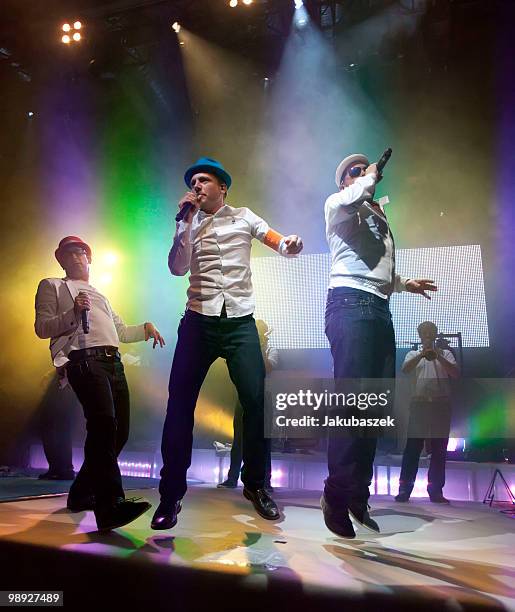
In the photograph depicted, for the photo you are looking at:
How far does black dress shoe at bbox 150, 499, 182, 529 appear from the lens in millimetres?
2105

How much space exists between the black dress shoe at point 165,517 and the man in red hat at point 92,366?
2.3 inches

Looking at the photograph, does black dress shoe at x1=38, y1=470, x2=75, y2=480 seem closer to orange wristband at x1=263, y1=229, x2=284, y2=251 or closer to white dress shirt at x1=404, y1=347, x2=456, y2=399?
white dress shirt at x1=404, y1=347, x2=456, y2=399

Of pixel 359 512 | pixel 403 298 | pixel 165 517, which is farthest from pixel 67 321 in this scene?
pixel 403 298

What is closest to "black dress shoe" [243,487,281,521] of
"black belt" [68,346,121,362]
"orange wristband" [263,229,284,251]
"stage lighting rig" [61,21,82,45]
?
"black belt" [68,346,121,362]

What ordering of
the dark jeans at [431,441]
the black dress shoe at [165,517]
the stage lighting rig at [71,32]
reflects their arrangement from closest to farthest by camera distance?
the black dress shoe at [165,517]
the dark jeans at [431,441]
the stage lighting rig at [71,32]

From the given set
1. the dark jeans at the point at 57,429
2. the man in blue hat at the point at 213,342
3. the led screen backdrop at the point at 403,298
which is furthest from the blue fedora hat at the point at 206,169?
the dark jeans at the point at 57,429

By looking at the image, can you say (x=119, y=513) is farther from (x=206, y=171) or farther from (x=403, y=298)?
(x=403, y=298)

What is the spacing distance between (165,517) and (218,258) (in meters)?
1.21

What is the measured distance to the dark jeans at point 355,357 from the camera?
7.37 ft

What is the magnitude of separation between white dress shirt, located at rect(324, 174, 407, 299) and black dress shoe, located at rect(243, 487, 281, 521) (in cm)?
110

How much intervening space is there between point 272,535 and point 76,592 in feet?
2.93

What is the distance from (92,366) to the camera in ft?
8.19

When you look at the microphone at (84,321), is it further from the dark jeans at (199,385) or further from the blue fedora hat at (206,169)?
the blue fedora hat at (206,169)

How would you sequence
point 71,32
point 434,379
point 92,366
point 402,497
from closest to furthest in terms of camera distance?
point 92,366 → point 402,497 → point 434,379 → point 71,32
